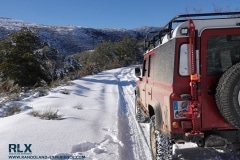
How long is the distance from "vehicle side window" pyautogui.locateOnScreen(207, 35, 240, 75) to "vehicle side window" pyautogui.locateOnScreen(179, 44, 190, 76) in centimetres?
28

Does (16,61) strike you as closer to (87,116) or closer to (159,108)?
(87,116)

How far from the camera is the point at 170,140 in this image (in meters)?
4.18

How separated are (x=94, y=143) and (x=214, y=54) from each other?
8.41 ft

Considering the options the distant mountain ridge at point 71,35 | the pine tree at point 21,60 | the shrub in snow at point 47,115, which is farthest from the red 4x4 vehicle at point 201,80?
the distant mountain ridge at point 71,35

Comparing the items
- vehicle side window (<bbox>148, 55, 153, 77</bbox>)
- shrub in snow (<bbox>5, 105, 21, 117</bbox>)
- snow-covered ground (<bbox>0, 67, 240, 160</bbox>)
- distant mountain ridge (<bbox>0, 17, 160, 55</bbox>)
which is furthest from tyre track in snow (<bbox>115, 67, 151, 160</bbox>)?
distant mountain ridge (<bbox>0, 17, 160, 55</bbox>)

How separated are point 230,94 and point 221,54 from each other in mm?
616

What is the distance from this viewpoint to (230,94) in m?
3.41

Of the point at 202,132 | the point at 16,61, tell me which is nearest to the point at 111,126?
the point at 202,132

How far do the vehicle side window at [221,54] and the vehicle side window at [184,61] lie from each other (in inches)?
11.2

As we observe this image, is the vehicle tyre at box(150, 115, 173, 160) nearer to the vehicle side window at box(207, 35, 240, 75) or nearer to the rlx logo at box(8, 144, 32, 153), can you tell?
the vehicle side window at box(207, 35, 240, 75)

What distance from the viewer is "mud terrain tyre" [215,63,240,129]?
3396mm

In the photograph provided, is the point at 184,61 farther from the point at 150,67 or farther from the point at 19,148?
the point at 19,148

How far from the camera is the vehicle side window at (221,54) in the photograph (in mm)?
3779

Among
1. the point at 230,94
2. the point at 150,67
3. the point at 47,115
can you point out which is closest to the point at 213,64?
the point at 230,94
